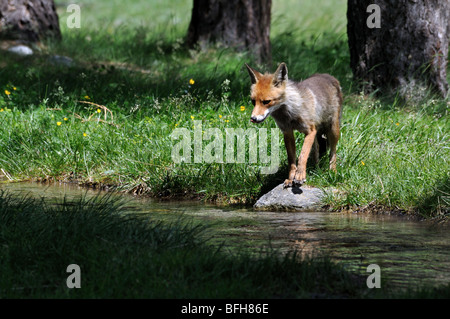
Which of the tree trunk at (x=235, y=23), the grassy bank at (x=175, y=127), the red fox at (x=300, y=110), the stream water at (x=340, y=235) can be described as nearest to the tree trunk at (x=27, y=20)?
the grassy bank at (x=175, y=127)

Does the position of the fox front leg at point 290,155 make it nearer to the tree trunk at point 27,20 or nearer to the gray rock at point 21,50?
the gray rock at point 21,50

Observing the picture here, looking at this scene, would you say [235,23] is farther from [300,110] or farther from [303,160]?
[303,160]

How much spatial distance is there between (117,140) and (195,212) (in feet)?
6.73

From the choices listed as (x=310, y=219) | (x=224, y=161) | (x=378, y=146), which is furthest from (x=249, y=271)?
(x=378, y=146)

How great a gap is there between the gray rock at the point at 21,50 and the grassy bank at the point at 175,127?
291mm

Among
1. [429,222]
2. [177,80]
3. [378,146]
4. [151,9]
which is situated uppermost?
[151,9]

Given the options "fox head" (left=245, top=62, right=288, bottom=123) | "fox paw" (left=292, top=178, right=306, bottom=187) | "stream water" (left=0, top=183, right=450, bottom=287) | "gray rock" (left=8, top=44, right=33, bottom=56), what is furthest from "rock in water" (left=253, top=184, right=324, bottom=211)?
"gray rock" (left=8, top=44, right=33, bottom=56)

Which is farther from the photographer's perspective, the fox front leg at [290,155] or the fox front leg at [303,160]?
the fox front leg at [290,155]

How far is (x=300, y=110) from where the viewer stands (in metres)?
6.89

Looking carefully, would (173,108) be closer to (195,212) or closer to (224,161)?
(224,161)

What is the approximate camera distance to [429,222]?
6.40 m

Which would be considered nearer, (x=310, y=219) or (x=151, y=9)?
(x=310, y=219)

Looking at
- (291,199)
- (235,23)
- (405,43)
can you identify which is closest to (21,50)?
(235,23)

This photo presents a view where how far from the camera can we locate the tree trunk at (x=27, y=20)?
12.4 m
